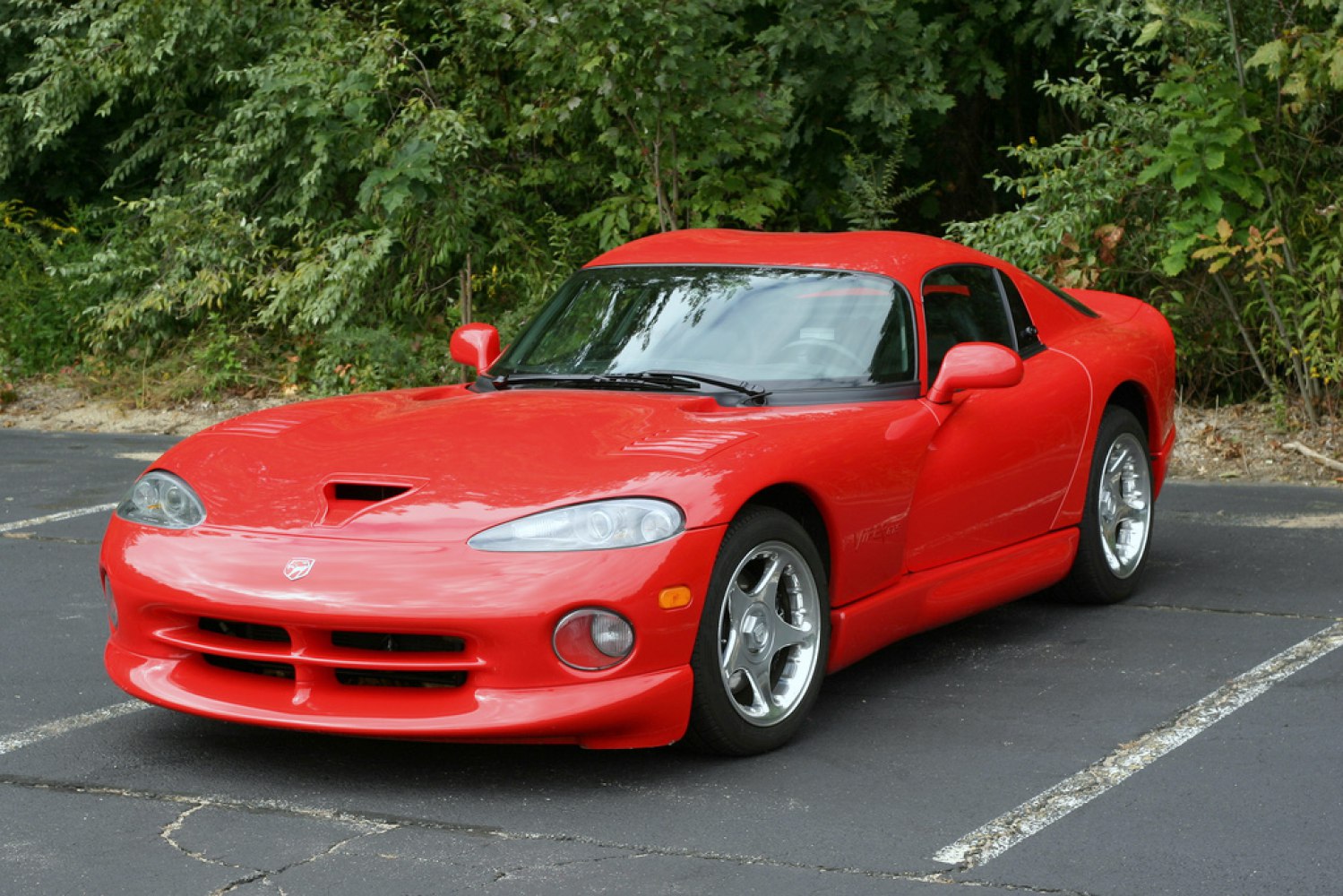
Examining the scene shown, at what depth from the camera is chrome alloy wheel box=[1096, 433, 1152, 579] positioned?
6449mm

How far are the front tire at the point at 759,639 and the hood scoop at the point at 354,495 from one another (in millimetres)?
842

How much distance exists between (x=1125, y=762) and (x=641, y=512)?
1.42m

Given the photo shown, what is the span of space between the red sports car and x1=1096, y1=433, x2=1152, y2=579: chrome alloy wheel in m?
0.17

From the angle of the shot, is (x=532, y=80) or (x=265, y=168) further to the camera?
(x=265, y=168)

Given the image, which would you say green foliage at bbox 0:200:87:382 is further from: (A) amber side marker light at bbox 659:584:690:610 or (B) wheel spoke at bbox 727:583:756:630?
(A) amber side marker light at bbox 659:584:690:610

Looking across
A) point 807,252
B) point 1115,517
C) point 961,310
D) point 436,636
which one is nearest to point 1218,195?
point 1115,517

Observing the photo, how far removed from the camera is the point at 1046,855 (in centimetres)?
385

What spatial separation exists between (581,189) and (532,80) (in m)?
1.17

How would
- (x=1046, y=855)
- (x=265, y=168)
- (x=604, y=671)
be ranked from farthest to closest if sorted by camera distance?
(x=265, y=168) → (x=604, y=671) → (x=1046, y=855)

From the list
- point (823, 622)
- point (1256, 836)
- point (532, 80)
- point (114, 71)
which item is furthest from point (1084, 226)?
point (114, 71)

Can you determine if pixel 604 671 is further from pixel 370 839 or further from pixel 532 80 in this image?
pixel 532 80

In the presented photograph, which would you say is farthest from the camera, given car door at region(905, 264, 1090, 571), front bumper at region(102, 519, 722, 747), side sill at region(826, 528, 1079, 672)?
car door at region(905, 264, 1090, 571)

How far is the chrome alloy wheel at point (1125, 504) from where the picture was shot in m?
6.45

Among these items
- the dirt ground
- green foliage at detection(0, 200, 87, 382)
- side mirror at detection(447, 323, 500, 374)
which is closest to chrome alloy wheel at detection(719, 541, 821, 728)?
side mirror at detection(447, 323, 500, 374)
